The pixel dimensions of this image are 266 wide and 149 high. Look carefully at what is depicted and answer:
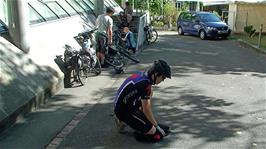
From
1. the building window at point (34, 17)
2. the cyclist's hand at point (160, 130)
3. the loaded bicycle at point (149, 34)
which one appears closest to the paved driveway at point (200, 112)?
the cyclist's hand at point (160, 130)

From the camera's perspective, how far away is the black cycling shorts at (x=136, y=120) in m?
5.66

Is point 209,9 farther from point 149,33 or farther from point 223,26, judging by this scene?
point 149,33

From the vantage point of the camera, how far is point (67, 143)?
577 cm

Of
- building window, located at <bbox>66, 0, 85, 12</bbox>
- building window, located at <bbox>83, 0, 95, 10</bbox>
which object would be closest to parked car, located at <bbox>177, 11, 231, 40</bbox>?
building window, located at <bbox>83, 0, 95, 10</bbox>

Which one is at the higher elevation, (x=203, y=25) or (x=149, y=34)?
(x=203, y=25)

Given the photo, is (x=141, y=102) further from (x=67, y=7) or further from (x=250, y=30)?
(x=250, y=30)

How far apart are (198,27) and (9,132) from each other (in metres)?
20.0

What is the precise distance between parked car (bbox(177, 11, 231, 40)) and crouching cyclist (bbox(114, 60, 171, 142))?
18753 mm

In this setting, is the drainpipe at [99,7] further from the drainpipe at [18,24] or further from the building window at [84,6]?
the drainpipe at [18,24]

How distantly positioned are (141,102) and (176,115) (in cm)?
173

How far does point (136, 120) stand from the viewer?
225 inches

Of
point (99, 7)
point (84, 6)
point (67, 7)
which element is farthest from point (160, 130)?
point (84, 6)

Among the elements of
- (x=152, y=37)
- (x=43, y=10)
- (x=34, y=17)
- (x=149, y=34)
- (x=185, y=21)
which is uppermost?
(x=43, y=10)

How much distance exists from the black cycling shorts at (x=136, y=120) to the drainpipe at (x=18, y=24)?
3559mm
